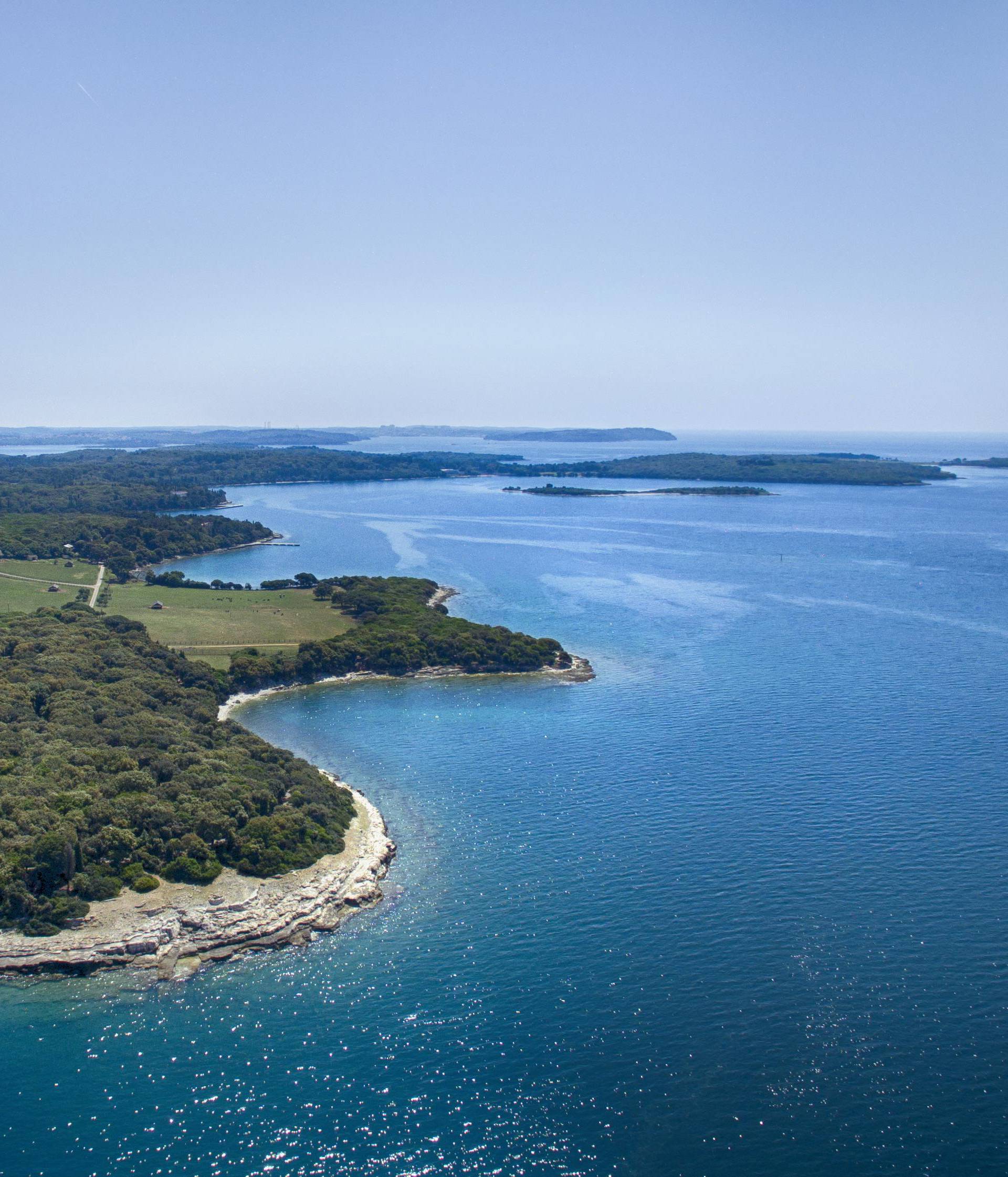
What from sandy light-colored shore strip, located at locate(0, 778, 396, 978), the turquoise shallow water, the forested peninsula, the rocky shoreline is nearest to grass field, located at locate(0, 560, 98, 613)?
the forested peninsula

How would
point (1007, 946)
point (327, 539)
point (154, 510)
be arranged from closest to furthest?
point (1007, 946) → point (327, 539) → point (154, 510)

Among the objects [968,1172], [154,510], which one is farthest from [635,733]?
[154,510]

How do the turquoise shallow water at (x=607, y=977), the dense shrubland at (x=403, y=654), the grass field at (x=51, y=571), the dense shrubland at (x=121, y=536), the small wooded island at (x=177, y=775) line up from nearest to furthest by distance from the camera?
the turquoise shallow water at (x=607, y=977) < the small wooded island at (x=177, y=775) < the dense shrubland at (x=403, y=654) < the grass field at (x=51, y=571) < the dense shrubland at (x=121, y=536)

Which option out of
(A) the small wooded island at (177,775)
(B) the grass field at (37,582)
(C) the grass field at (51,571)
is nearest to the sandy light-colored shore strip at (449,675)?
(A) the small wooded island at (177,775)

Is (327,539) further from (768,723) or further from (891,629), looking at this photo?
(768,723)

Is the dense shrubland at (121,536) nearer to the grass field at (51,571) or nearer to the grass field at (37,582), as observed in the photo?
the grass field at (51,571)

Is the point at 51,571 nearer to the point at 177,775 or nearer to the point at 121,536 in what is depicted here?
the point at 121,536
